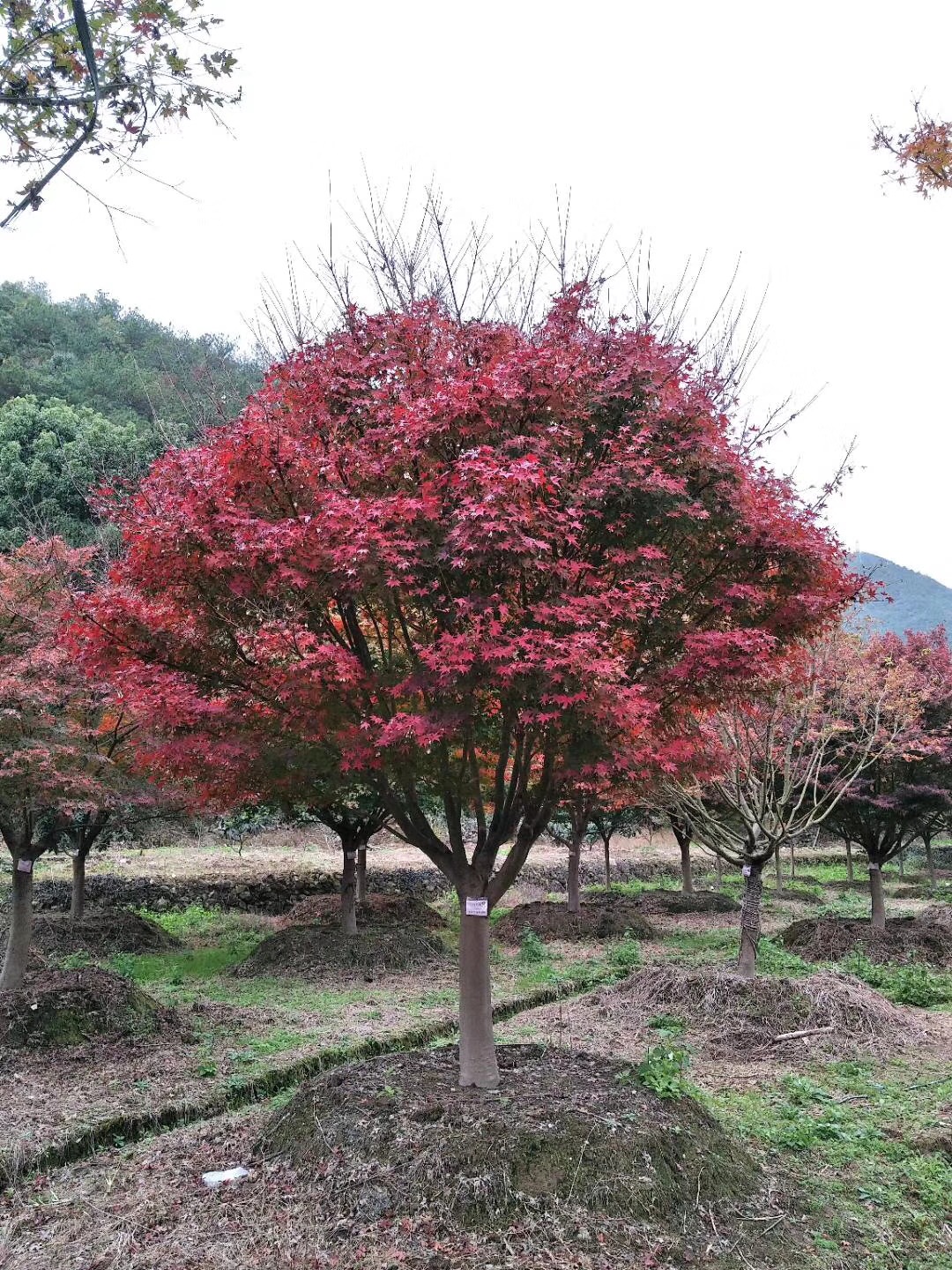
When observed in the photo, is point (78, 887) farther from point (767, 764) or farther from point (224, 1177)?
point (767, 764)

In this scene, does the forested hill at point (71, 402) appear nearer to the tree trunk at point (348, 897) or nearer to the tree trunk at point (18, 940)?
the tree trunk at point (348, 897)

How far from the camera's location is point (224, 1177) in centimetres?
475

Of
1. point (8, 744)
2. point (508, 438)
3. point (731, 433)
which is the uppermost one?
point (731, 433)

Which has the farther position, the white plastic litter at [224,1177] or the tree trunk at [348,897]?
the tree trunk at [348,897]

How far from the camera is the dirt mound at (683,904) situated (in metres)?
18.0


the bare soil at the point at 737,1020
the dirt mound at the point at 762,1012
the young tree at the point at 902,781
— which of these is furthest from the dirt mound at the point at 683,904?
the bare soil at the point at 737,1020

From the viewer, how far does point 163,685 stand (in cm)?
505

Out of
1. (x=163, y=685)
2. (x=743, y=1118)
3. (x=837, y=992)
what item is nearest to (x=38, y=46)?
(x=163, y=685)

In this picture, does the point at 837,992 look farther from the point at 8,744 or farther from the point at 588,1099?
the point at 8,744

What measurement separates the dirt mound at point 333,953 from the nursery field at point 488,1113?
2.2 inches

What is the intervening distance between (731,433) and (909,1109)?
4.75 metres

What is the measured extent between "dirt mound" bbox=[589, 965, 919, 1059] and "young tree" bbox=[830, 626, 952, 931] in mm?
4776

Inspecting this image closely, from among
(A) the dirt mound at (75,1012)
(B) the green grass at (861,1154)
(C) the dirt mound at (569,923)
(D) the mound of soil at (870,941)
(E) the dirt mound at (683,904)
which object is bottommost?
(E) the dirt mound at (683,904)

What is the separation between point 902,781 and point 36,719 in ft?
41.4
